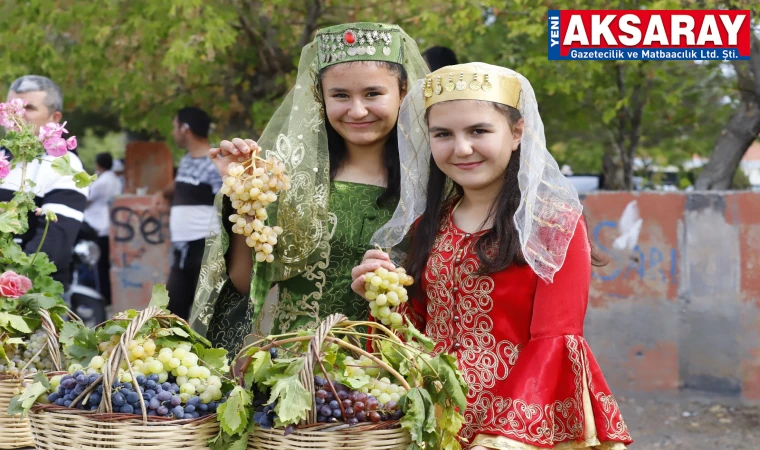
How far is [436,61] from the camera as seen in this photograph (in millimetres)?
5230

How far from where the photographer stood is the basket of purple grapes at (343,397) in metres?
1.86

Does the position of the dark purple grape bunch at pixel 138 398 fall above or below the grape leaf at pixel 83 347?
below

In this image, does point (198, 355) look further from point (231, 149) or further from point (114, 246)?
point (114, 246)

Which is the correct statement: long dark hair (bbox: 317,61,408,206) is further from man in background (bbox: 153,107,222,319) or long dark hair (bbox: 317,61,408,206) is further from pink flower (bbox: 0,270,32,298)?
man in background (bbox: 153,107,222,319)

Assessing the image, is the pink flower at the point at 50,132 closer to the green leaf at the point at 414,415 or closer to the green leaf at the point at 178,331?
the green leaf at the point at 178,331

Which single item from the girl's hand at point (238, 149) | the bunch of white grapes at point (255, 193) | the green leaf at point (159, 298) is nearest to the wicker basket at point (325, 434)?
the green leaf at point (159, 298)

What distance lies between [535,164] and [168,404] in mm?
1078

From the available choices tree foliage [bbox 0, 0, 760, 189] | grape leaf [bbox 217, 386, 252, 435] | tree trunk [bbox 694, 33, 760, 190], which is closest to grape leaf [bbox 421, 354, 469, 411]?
grape leaf [bbox 217, 386, 252, 435]

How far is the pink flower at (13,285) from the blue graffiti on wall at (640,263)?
4616 mm

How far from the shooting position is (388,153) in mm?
2879

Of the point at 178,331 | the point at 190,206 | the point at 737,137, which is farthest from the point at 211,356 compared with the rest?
the point at 737,137

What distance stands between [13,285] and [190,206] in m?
4.06

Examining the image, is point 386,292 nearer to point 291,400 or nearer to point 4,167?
point 291,400

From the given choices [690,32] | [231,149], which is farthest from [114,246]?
[231,149]
